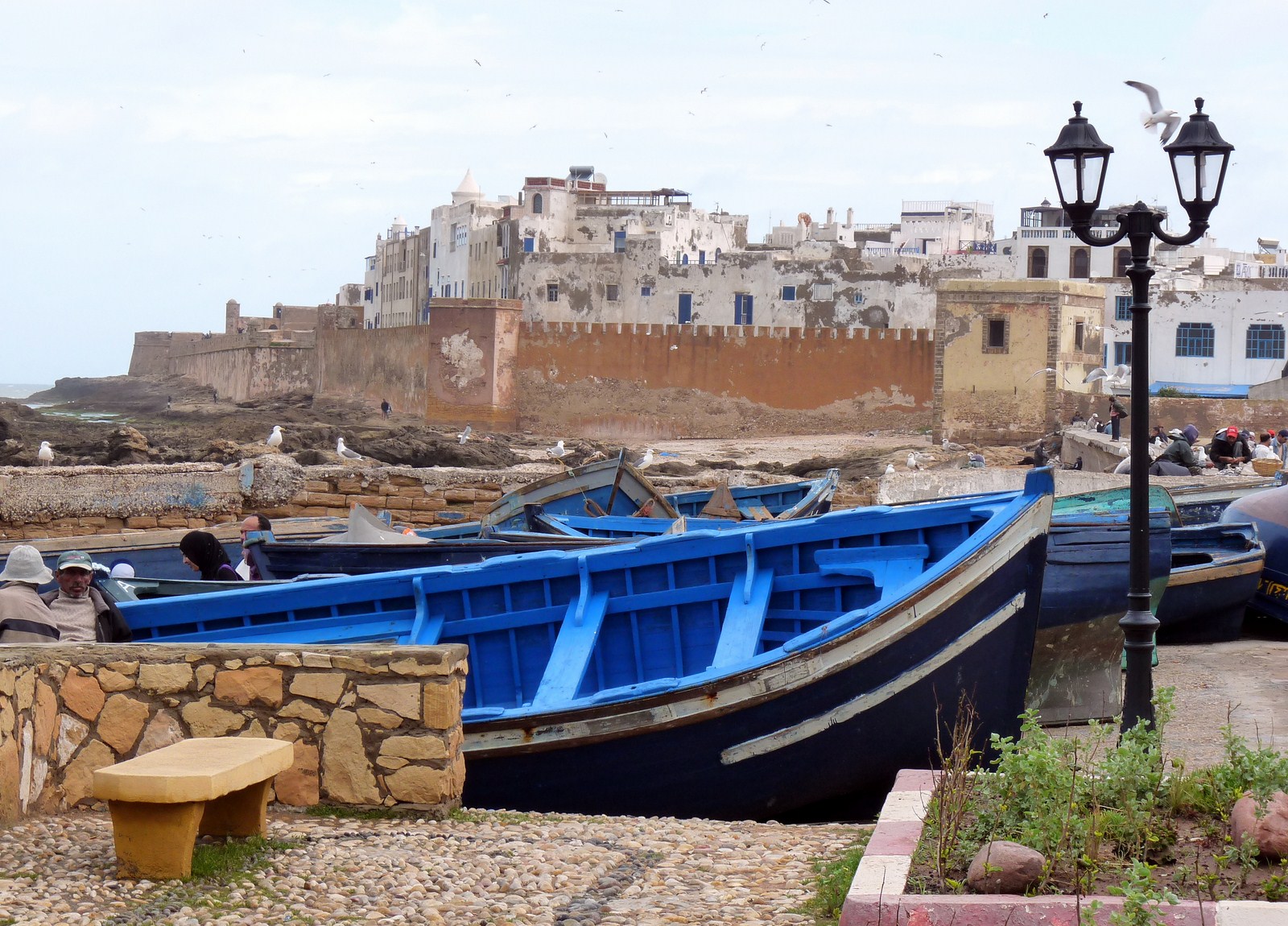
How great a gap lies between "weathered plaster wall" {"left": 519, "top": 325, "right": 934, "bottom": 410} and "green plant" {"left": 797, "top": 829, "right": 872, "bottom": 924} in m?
32.0

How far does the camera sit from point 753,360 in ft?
119

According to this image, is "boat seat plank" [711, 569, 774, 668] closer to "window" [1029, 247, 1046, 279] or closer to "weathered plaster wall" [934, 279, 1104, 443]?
"weathered plaster wall" [934, 279, 1104, 443]

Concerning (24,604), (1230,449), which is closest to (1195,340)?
(1230,449)

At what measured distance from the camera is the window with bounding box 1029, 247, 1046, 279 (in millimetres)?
48188

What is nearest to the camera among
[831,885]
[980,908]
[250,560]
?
[980,908]

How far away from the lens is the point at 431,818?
463 cm

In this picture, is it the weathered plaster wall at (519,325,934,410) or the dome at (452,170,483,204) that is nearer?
the weathered plaster wall at (519,325,934,410)

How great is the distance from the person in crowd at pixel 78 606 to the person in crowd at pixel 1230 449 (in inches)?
642

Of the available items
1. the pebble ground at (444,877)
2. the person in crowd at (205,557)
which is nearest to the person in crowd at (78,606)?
the pebble ground at (444,877)

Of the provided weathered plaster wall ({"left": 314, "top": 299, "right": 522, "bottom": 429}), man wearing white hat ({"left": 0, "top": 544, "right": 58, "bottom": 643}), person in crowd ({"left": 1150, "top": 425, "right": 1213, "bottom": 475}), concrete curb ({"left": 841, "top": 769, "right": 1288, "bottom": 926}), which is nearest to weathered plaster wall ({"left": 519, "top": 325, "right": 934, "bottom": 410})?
weathered plaster wall ({"left": 314, "top": 299, "right": 522, "bottom": 429})

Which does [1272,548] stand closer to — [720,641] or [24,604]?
[720,641]

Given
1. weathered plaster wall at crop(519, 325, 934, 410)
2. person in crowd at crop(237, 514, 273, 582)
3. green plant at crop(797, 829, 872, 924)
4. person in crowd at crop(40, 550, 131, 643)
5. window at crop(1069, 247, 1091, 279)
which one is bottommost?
green plant at crop(797, 829, 872, 924)

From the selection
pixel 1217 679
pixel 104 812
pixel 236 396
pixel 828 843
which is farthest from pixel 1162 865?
pixel 236 396

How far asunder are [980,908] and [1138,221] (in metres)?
3.69
